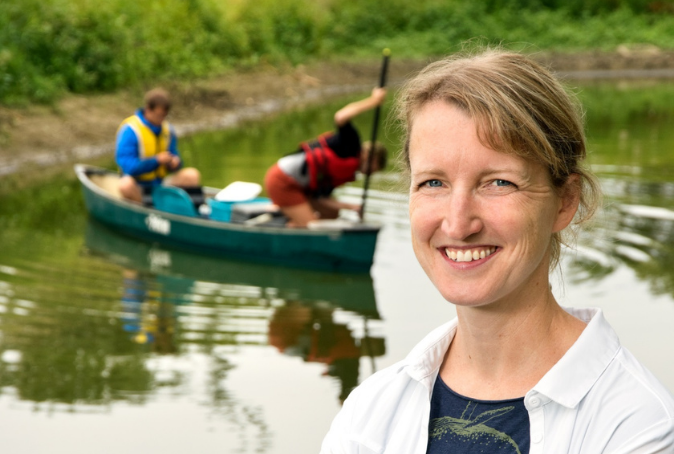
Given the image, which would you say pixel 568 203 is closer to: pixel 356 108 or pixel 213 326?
pixel 213 326

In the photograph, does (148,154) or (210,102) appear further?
(210,102)

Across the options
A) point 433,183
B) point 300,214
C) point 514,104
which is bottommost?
point 300,214

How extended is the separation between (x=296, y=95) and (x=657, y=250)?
55.1 ft

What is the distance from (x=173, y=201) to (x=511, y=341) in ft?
24.9

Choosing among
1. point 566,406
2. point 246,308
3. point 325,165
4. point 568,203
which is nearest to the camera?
point 566,406

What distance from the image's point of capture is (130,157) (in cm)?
929

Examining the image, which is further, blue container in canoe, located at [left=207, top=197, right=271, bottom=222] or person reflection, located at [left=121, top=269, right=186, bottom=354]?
blue container in canoe, located at [left=207, top=197, right=271, bottom=222]

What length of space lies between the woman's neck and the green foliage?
15.9ft

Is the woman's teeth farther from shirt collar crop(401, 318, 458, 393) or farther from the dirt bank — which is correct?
the dirt bank

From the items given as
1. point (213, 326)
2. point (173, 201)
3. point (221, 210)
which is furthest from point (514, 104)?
point (173, 201)

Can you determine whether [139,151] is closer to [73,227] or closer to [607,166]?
[73,227]

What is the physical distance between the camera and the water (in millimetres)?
4953

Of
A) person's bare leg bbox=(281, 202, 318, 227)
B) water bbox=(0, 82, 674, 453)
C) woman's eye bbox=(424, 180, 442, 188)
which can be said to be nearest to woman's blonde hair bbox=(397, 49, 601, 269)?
woman's eye bbox=(424, 180, 442, 188)

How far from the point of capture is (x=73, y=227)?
383 inches
